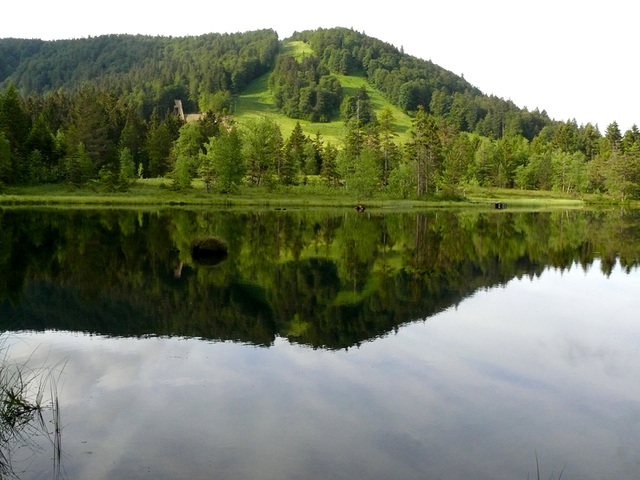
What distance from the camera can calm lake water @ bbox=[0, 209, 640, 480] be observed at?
10.5 meters

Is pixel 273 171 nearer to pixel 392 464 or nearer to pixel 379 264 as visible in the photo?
pixel 379 264

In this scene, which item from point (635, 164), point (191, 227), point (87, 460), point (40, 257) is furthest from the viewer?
point (635, 164)

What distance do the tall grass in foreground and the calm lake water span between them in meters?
0.17

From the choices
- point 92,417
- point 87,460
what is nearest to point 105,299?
point 92,417

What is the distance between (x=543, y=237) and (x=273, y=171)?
69002mm

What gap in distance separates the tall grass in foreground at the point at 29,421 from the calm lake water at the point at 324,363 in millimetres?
168

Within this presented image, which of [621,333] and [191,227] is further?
[191,227]

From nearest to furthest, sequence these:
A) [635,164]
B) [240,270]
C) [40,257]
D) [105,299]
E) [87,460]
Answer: [87,460], [105,299], [240,270], [40,257], [635,164]

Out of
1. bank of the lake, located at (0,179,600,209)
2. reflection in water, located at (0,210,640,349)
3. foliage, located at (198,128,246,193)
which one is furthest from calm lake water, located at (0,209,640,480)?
foliage, located at (198,128,246,193)

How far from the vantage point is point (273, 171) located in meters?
113

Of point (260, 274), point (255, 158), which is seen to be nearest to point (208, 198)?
point (255, 158)

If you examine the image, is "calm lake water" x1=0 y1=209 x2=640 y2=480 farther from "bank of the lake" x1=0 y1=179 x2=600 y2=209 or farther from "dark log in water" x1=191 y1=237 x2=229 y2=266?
"bank of the lake" x1=0 y1=179 x2=600 y2=209

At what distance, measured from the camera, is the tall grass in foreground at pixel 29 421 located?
33.6ft

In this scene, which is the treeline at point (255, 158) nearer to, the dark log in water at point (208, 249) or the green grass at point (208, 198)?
the green grass at point (208, 198)
